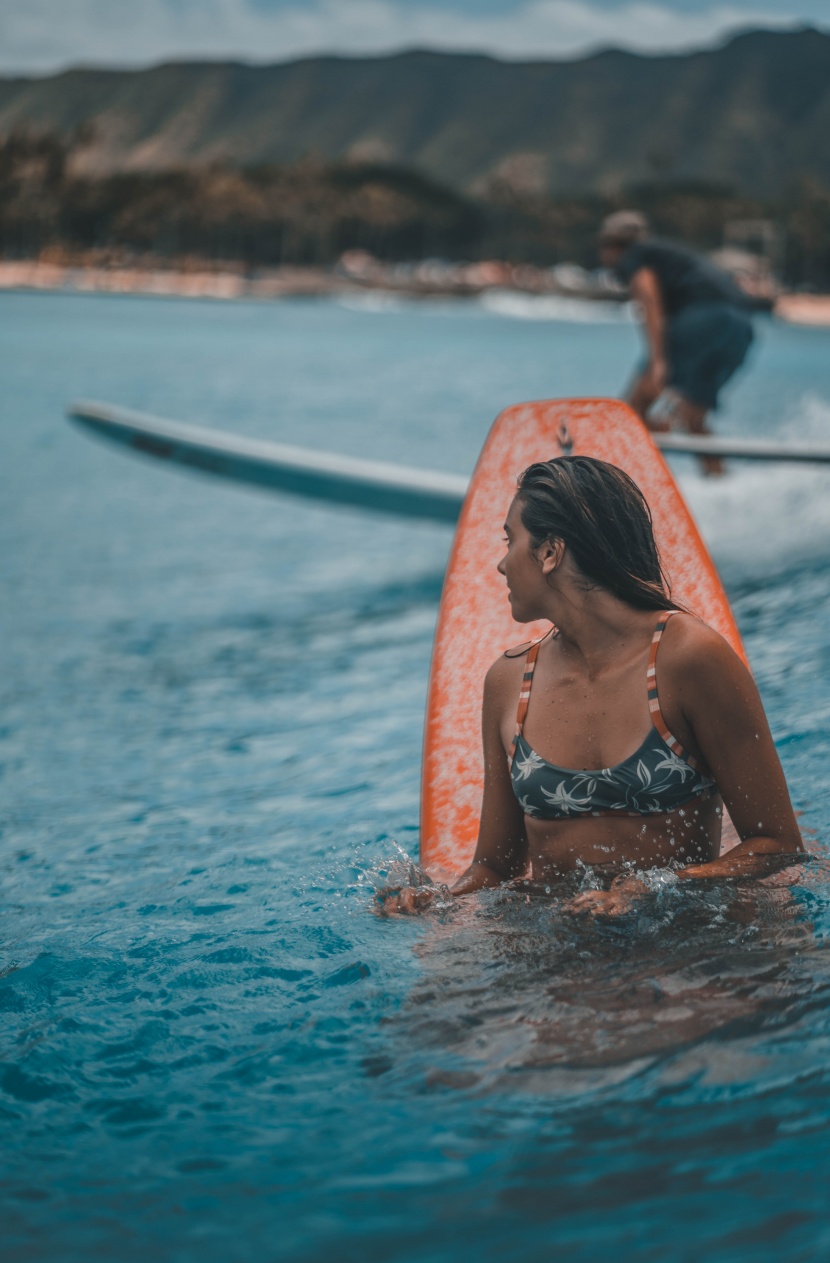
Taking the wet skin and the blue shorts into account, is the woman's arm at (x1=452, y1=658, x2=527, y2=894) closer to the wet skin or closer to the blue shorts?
the wet skin

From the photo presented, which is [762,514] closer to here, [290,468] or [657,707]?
[290,468]

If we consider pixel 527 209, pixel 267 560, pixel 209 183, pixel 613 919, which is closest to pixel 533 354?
pixel 267 560

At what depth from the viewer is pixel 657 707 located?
2273mm

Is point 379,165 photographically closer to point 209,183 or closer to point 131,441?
point 209,183

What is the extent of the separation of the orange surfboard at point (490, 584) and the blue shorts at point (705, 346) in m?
4.02

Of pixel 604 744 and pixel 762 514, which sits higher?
pixel 604 744

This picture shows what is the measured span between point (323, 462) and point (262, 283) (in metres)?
103

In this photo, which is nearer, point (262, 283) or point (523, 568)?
point (523, 568)

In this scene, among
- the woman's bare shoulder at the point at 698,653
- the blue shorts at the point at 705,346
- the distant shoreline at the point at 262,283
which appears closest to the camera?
the woman's bare shoulder at the point at 698,653

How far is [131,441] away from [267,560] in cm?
164

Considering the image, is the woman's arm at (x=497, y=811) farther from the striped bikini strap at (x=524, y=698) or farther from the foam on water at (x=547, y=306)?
the foam on water at (x=547, y=306)

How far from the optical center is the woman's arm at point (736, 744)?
2.22 meters

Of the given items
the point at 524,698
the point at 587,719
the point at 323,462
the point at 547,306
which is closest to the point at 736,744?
the point at 587,719

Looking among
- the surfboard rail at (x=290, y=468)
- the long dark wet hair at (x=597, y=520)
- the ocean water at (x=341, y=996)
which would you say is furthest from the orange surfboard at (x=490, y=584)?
the surfboard rail at (x=290, y=468)
